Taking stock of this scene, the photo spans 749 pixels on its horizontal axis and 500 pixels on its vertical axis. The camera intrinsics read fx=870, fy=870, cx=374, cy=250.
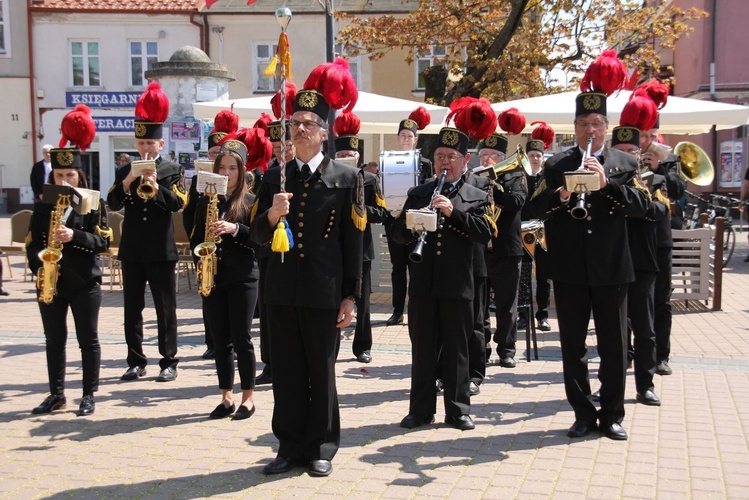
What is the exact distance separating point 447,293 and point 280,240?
66.7 inches

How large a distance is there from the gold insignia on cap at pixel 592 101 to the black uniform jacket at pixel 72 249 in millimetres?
3675

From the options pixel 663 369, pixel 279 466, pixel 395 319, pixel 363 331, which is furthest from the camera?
pixel 395 319

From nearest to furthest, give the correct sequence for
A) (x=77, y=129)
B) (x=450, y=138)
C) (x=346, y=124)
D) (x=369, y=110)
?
(x=450, y=138)
(x=77, y=129)
(x=346, y=124)
(x=369, y=110)

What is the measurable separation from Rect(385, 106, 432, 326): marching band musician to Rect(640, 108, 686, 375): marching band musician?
7.14 ft

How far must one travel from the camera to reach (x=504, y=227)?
820 cm

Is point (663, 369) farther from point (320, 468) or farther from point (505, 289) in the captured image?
point (320, 468)

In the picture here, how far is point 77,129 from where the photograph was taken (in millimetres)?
6871

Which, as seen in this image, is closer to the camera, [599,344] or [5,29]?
[599,344]

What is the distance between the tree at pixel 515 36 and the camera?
60.3 ft

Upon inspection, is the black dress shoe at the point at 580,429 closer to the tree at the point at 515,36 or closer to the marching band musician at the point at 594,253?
the marching band musician at the point at 594,253

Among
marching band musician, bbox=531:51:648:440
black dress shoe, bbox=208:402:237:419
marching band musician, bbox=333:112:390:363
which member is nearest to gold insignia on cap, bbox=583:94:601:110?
marching band musician, bbox=531:51:648:440

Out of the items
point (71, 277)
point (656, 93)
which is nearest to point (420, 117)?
point (656, 93)

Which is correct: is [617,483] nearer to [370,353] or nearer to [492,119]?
[492,119]

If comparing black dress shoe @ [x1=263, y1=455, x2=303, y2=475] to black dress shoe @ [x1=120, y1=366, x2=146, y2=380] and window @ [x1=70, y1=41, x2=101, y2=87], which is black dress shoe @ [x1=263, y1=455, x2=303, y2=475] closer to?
black dress shoe @ [x1=120, y1=366, x2=146, y2=380]
